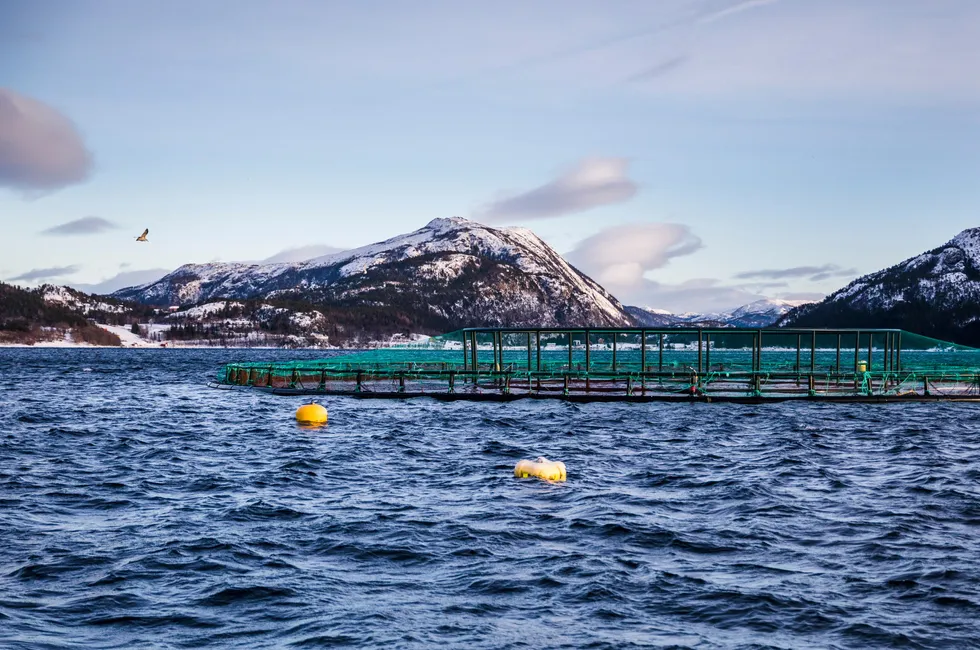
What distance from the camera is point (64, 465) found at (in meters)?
40.2

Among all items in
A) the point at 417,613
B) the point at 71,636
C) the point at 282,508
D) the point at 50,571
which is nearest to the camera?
the point at 71,636

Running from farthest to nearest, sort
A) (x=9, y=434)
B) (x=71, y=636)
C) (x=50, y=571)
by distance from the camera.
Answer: (x=9, y=434) → (x=50, y=571) → (x=71, y=636)

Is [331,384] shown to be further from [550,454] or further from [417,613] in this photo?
[417,613]

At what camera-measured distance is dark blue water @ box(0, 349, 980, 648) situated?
1823 cm

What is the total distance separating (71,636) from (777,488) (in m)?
24.2

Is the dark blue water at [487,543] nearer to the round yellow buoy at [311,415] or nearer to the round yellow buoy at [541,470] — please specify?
the round yellow buoy at [541,470]

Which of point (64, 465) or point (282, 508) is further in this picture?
point (64, 465)

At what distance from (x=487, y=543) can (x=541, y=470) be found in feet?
34.9

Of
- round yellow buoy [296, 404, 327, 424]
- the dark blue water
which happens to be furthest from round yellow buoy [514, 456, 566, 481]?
round yellow buoy [296, 404, 327, 424]

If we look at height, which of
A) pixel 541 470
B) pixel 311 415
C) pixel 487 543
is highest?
pixel 311 415

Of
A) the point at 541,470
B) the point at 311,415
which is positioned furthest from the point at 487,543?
the point at 311,415

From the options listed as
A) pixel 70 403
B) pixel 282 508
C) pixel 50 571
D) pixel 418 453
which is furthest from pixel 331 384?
pixel 50 571

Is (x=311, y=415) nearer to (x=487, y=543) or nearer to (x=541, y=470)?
(x=541, y=470)

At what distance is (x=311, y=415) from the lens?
60.0 meters
